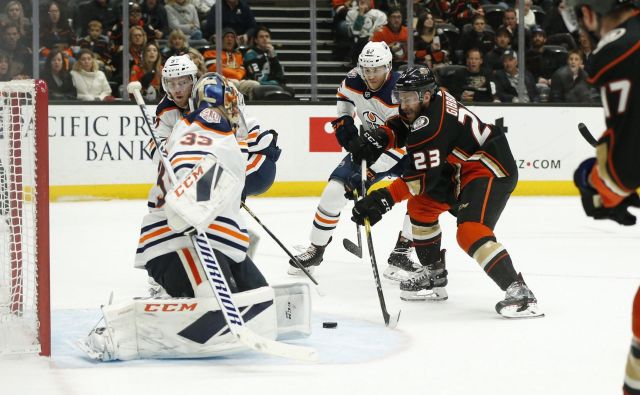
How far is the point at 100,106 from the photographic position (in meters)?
7.78

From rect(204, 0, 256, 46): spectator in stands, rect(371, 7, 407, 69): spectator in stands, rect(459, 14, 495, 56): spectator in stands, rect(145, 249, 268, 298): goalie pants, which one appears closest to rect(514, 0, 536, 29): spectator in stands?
rect(459, 14, 495, 56): spectator in stands

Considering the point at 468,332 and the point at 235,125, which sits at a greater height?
the point at 235,125

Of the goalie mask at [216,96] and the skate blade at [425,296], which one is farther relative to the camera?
the skate blade at [425,296]

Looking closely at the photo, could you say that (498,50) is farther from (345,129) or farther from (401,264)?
(401,264)

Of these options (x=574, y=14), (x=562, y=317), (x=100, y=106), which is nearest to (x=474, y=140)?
(x=562, y=317)

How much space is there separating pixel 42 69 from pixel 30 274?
4166 millimetres

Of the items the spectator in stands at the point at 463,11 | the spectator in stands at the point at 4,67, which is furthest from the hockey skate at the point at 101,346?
the spectator in stands at the point at 463,11

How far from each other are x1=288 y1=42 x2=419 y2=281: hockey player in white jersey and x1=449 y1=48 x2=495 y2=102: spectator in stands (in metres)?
3.67

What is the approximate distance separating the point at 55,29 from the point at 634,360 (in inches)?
253

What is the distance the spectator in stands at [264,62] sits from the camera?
8672 millimetres

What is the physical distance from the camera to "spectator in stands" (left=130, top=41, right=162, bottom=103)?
812 centimetres

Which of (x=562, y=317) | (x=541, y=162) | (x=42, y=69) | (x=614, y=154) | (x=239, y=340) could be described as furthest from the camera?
(x=541, y=162)

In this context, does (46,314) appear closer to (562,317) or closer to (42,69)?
(562,317)

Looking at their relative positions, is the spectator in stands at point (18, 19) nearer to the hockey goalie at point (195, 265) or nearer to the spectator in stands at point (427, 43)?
the spectator in stands at point (427, 43)
